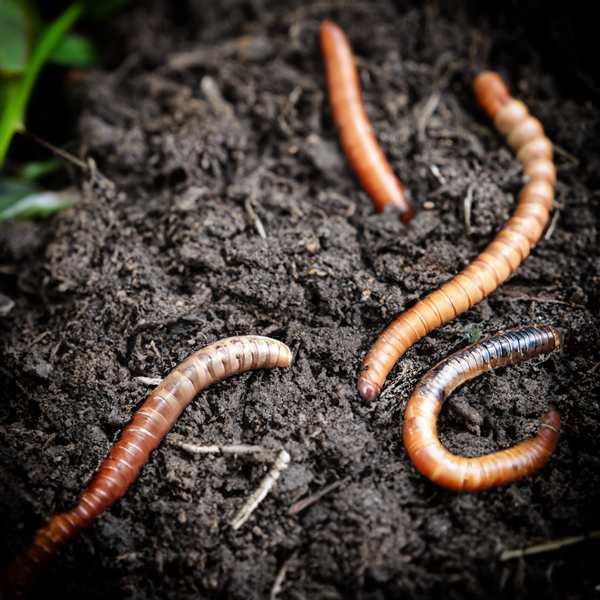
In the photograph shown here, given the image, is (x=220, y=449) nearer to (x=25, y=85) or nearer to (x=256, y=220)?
(x=256, y=220)

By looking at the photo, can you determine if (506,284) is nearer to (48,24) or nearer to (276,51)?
(276,51)

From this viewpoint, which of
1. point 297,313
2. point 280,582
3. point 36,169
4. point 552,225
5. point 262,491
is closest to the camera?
point 280,582

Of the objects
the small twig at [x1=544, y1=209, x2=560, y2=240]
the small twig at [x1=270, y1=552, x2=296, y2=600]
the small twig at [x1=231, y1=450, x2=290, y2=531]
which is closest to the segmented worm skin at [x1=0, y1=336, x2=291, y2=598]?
the small twig at [x1=231, y1=450, x2=290, y2=531]

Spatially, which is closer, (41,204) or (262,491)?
(262,491)

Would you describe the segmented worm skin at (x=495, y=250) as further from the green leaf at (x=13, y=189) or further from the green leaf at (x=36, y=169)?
the green leaf at (x=36, y=169)

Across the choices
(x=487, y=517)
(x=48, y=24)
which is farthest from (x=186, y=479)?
(x=48, y=24)

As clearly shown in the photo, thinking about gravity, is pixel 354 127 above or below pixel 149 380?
above

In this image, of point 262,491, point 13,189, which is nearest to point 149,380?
point 262,491

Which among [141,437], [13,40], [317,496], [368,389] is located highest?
[13,40]
